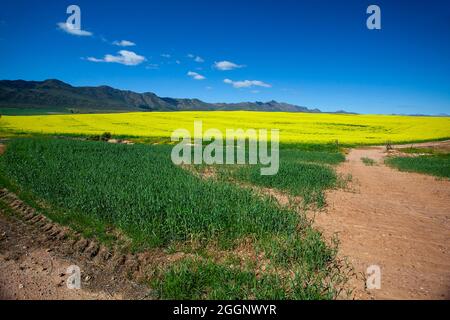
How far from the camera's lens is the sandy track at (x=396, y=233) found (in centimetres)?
492

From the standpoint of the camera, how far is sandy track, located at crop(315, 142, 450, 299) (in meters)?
4.92

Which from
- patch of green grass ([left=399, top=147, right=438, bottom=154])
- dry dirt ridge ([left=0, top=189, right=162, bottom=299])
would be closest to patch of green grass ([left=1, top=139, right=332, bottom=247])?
dry dirt ridge ([left=0, top=189, right=162, bottom=299])

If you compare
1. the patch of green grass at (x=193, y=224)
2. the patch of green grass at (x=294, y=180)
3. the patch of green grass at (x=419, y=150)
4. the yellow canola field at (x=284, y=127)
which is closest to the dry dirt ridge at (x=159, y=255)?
the patch of green grass at (x=193, y=224)

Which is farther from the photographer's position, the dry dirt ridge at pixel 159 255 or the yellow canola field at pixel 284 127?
the yellow canola field at pixel 284 127

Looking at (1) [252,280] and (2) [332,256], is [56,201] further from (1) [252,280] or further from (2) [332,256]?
(2) [332,256]

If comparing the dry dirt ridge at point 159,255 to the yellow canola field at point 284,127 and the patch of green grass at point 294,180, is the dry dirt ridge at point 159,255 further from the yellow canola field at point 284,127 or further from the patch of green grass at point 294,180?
the yellow canola field at point 284,127

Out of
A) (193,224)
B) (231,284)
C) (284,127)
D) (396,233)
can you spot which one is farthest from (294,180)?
(284,127)

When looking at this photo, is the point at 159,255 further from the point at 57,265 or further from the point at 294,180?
the point at 294,180

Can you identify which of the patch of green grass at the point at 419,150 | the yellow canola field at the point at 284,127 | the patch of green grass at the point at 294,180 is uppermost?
the yellow canola field at the point at 284,127

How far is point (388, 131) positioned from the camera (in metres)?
42.3

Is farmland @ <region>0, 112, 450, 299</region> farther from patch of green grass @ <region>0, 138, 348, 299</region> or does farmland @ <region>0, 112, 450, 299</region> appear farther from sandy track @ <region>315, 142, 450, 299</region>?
sandy track @ <region>315, 142, 450, 299</region>

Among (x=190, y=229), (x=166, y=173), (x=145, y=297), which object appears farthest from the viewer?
(x=166, y=173)
